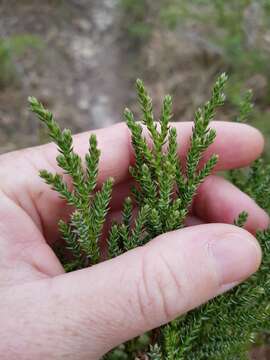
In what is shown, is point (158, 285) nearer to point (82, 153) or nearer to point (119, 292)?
point (119, 292)

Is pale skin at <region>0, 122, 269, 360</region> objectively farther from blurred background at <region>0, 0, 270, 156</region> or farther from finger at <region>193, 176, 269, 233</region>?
blurred background at <region>0, 0, 270, 156</region>

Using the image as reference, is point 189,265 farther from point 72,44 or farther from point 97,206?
point 72,44

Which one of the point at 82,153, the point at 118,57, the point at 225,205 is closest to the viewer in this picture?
the point at 82,153

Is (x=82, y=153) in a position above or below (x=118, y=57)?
above

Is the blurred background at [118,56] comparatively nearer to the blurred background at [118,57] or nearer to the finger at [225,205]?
the blurred background at [118,57]

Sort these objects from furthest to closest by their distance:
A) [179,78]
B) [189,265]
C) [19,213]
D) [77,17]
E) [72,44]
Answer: [77,17]
[72,44]
[179,78]
[19,213]
[189,265]

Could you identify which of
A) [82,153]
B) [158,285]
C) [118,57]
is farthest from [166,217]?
[118,57]

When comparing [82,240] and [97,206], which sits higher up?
[97,206]

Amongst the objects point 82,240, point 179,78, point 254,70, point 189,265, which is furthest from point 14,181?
point 179,78
